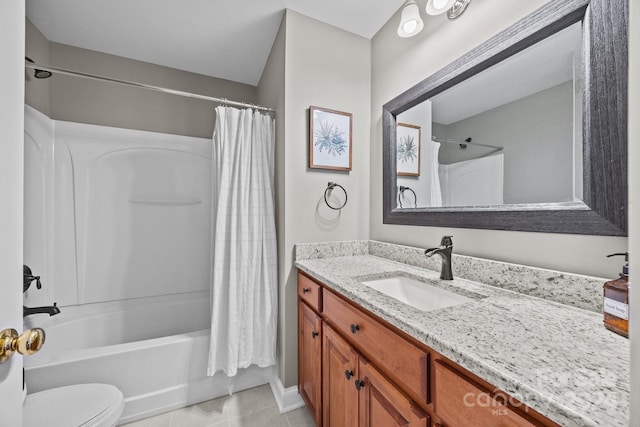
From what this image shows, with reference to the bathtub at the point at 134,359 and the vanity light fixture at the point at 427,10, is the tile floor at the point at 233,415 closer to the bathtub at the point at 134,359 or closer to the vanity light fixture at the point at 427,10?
the bathtub at the point at 134,359

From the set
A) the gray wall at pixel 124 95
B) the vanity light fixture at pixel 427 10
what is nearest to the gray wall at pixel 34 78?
the gray wall at pixel 124 95

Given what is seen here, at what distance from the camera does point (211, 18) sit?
1710 millimetres

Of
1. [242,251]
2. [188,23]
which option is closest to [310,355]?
[242,251]

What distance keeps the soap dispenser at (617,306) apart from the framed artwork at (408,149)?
975 mm

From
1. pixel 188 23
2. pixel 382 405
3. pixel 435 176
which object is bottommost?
pixel 382 405

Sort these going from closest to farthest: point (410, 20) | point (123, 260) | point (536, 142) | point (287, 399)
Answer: point (536, 142), point (410, 20), point (287, 399), point (123, 260)

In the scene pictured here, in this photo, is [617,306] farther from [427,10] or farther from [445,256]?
[427,10]

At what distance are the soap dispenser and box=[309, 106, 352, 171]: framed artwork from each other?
1.34m

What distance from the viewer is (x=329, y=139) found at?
169 centimetres

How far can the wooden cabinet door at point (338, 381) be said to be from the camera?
992 mm

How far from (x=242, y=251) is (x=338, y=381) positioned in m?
0.92

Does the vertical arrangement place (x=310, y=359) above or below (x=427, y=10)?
below

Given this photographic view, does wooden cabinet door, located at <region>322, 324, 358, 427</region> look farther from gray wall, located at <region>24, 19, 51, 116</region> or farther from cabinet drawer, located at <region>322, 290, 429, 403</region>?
gray wall, located at <region>24, 19, 51, 116</region>

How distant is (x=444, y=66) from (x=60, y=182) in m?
2.70
